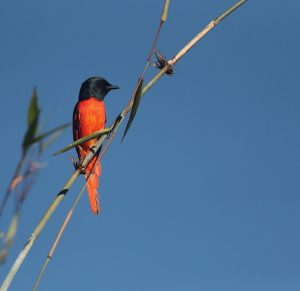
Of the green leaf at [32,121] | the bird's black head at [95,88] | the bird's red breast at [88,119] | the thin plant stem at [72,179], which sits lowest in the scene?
the green leaf at [32,121]

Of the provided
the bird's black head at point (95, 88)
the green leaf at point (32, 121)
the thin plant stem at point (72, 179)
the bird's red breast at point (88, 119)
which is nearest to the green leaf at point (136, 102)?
the thin plant stem at point (72, 179)

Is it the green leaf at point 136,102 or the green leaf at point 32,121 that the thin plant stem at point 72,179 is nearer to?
the green leaf at point 136,102

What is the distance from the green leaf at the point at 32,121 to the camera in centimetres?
54

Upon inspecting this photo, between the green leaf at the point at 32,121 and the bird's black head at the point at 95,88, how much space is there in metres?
5.65

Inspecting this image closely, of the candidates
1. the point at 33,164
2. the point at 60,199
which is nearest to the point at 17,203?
the point at 33,164

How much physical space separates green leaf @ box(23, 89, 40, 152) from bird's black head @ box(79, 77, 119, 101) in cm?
565

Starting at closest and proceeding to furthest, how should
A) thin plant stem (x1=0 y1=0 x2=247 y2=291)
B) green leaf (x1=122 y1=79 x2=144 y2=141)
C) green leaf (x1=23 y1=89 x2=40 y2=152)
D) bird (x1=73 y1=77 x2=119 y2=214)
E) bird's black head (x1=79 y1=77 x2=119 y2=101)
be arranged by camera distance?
green leaf (x1=23 y1=89 x2=40 y2=152), thin plant stem (x1=0 y1=0 x2=247 y2=291), green leaf (x1=122 y1=79 x2=144 y2=141), bird (x1=73 y1=77 x2=119 y2=214), bird's black head (x1=79 y1=77 x2=119 y2=101)

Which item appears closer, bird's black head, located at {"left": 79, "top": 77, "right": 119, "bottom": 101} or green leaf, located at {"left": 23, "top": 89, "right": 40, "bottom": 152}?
green leaf, located at {"left": 23, "top": 89, "right": 40, "bottom": 152}

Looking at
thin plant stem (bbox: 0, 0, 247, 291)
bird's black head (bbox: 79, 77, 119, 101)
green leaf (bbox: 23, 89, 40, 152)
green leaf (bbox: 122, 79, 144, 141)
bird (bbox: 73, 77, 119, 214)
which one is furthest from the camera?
bird's black head (bbox: 79, 77, 119, 101)

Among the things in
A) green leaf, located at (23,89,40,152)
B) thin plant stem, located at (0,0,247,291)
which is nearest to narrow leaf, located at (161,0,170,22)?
thin plant stem, located at (0,0,247,291)

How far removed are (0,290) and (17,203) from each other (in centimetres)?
32

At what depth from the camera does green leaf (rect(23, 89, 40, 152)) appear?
21.4 inches

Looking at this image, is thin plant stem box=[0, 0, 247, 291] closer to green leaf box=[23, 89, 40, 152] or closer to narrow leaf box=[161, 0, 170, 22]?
narrow leaf box=[161, 0, 170, 22]

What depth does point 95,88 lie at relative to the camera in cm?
629
